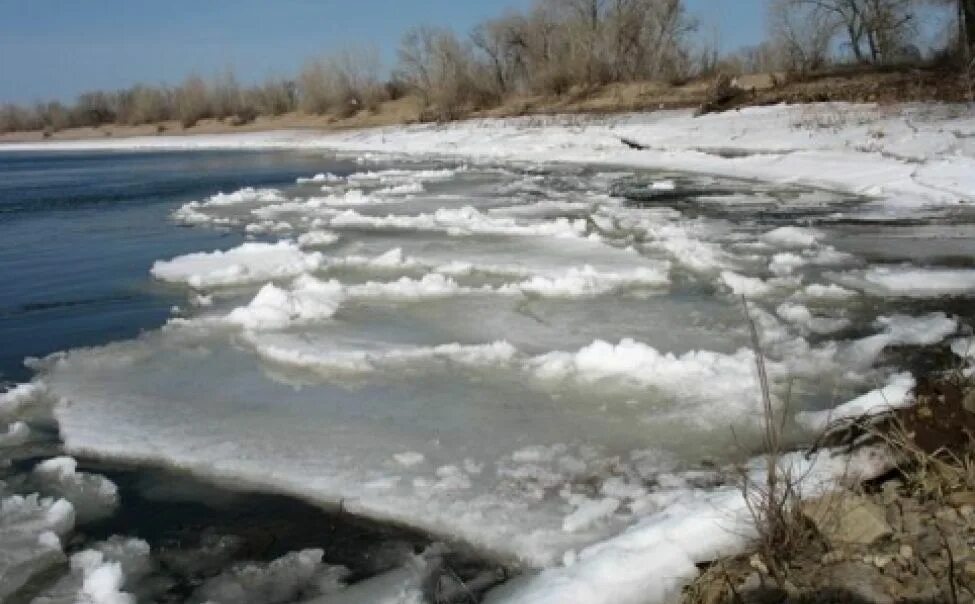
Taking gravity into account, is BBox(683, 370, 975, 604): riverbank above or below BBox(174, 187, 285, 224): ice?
below

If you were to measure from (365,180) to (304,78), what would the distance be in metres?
35.1

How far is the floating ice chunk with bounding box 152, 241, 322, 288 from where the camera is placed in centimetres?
697

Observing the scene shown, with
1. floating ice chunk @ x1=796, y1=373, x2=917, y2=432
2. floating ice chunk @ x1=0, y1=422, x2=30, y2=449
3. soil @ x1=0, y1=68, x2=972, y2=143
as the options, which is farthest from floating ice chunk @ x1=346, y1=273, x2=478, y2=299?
soil @ x1=0, y1=68, x2=972, y2=143

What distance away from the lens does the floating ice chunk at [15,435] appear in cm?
369

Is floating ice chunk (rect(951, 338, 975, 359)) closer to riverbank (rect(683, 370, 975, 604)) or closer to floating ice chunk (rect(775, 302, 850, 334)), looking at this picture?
floating ice chunk (rect(775, 302, 850, 334))

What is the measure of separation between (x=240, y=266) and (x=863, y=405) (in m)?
5.33

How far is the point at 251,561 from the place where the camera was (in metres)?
2.69

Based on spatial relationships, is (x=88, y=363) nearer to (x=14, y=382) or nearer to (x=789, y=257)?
(x=14, y=382)

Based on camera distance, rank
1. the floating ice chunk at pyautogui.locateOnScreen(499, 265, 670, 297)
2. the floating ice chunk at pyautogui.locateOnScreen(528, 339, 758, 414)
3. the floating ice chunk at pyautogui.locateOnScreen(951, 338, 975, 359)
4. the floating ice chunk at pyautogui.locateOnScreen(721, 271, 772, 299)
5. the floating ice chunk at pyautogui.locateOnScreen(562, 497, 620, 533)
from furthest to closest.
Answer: the floating ice chunk at pyautogui.locateOnScreen(499, 265, 670, 297)
the floating ice chunk at pyautogui.locateOnScreen(721, 271, 772, 299)
the floating ice chunk at pyautogui.locateOnScreen(951, 338, 975, 359)
the floating ice chunk at pyautogui.locateOnScreen(528, 339, 758, 414)
the floating ice chunk at pyautogui.locateOnScreen(562, 497, 620, 533)

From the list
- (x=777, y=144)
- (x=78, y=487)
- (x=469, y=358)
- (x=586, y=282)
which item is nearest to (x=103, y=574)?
(x=78, y=487)

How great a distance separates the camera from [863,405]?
3.45 meters

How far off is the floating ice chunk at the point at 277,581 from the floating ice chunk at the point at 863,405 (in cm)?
202

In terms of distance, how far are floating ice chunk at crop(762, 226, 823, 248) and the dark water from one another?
→ 5290mm

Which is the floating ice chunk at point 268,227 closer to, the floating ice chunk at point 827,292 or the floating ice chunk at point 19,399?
the floating ice chunk at point 19,399
